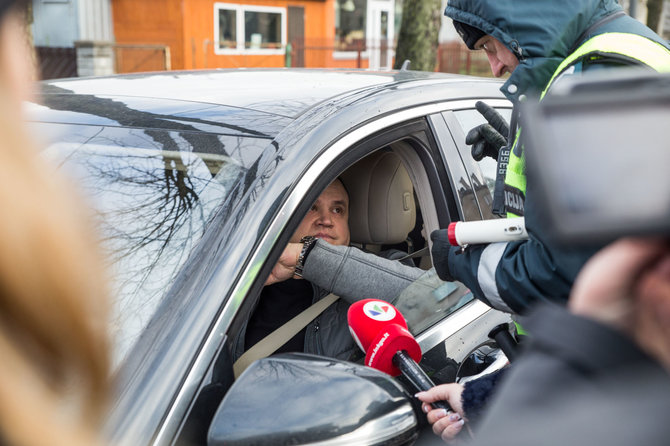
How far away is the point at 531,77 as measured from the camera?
217 centimetres

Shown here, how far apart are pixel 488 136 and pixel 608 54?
2.24 ft

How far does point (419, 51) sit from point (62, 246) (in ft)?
28.7

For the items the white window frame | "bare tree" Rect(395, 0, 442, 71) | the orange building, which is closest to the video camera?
"bare tree" Rect(395, 0, 442, 71)

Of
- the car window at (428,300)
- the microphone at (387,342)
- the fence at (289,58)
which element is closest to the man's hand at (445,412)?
the microphone at (387,342)

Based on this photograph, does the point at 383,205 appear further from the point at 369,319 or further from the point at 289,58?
the point at 289,58

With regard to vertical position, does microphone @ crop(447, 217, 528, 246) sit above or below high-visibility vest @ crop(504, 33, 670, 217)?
below

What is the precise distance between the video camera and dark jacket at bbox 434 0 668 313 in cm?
97

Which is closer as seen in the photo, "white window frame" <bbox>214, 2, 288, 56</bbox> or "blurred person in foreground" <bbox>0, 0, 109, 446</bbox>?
"blurred person in foreground" <bbox>0, 0, 109, 446</bbox>

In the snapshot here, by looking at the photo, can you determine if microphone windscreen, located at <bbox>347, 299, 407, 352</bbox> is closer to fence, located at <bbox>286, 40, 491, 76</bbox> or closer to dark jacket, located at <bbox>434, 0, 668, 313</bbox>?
dark jacket, located at <bbox>434, 0, 668, 313</bbox>

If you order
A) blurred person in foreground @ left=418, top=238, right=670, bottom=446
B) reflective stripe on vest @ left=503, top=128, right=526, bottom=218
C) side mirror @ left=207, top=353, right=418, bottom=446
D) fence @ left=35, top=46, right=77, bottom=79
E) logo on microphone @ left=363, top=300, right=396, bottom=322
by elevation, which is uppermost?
blurred person in foreground @ left=418, top=238, right=670, bottom=446

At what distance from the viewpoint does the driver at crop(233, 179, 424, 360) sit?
2.28 meters

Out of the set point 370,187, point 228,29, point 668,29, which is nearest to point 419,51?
point 370,187

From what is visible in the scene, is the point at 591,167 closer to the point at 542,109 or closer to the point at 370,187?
the point at 542,109

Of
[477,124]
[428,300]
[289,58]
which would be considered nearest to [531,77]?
[477,124]
